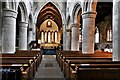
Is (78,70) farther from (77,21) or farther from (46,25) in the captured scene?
(46,25)

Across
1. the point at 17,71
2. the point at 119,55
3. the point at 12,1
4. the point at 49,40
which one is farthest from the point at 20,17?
the point at 49,40

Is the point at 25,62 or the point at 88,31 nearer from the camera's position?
the point at 25,62

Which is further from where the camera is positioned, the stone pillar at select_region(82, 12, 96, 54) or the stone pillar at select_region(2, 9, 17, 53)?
the stone pillar at select_region(82, 12, 96, 54)

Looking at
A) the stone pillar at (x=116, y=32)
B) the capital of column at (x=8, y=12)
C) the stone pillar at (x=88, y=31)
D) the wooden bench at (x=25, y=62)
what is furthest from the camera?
the stone pillar at (x=88, y=31)

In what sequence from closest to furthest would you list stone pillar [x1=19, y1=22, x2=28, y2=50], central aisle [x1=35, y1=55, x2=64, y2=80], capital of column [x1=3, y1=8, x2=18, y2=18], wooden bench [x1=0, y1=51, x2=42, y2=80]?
wooden bench [x1=0, y1=51, x2=42, y2=80] < central aisle [x1=35, y1=55, x2=64, y2=80] < capital of column [x1=3, y1=8, x2=18, y2=18] < stone pillar [x1=19, y1=22, x2=28, y2=50]

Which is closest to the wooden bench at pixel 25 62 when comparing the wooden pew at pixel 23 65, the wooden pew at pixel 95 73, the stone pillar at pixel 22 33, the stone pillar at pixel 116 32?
the wooden pew at pixel 23 65

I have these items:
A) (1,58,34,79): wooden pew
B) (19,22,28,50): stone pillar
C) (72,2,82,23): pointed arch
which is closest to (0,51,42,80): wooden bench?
(1,58,34,79): wooden pew

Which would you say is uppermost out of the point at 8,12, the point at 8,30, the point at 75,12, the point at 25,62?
the point at 75,12

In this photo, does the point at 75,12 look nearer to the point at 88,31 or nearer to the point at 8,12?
the point at 88,31

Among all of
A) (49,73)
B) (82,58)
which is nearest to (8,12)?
(49,73)

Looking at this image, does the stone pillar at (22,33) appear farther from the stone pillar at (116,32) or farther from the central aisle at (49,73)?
the stone pillar at (116,32)

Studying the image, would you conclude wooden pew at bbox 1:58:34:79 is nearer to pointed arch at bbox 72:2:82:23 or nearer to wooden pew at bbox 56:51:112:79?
wooden pew at bbox 56:51:112:79

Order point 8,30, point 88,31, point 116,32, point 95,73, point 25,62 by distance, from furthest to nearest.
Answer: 1. point 88,31
2. point 8,30
3. point 116,32
4. point 25,62
5. point 95,73

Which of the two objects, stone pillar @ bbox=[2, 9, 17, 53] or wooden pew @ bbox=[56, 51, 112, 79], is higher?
stone pillar @ bbox=[2, 9, 17, 53]
